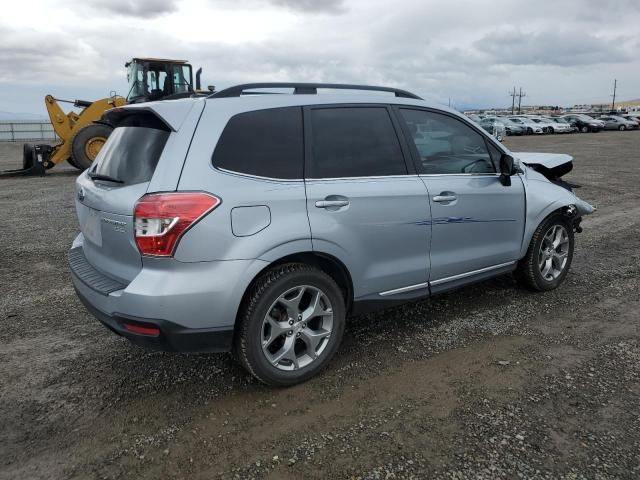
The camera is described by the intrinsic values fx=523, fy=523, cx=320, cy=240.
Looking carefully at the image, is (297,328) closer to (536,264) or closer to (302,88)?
(302,88)

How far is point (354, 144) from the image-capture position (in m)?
3.46

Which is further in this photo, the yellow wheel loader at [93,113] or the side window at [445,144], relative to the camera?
the yellow wheel loader at [93,113]

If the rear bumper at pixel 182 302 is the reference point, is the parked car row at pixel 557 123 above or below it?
above

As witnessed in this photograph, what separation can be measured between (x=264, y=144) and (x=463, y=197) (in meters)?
1.64

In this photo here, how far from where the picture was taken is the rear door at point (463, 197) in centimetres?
378

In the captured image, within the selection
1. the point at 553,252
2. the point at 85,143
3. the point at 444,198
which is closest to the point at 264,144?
the point at 444,198

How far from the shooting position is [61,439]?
2.76m

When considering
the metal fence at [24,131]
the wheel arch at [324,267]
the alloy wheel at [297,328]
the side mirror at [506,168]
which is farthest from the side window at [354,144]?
the metal fence at [24,131]

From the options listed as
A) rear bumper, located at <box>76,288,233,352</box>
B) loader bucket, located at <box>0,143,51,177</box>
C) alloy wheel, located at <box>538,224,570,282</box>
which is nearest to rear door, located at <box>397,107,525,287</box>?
alloy wheel, located at <box>538,224,570,282</box>

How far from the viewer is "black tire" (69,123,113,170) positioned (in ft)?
46.3

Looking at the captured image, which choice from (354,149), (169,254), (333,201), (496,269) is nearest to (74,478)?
(169,254)

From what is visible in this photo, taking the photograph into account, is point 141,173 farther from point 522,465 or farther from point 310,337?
point 522,465

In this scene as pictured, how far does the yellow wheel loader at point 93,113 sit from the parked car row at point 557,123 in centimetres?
2664

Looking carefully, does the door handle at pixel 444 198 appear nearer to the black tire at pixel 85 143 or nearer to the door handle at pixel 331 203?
the door handle at pixel 331 203
